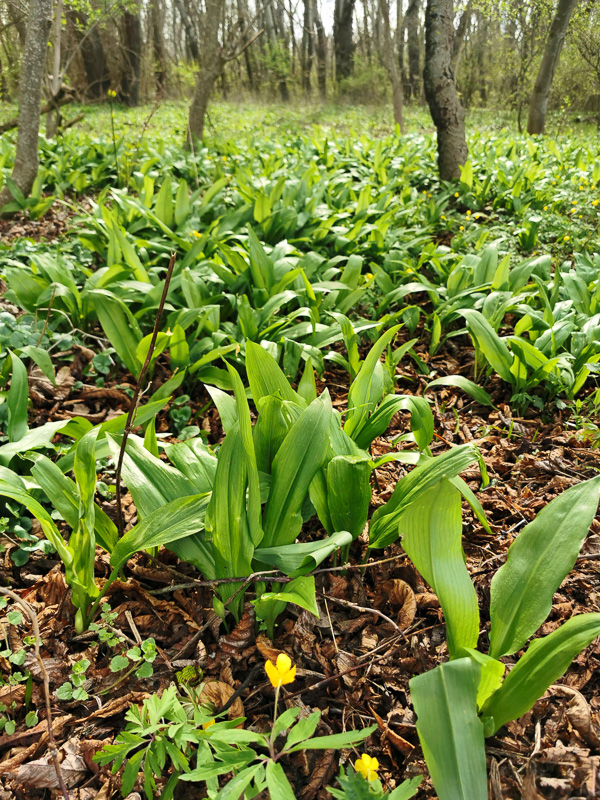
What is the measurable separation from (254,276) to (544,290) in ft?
5.44

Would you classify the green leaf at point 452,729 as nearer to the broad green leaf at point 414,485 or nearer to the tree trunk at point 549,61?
the broad green leaf at point 414,485

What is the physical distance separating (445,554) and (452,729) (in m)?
0.37

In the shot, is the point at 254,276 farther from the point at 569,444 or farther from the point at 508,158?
the point at 508,158

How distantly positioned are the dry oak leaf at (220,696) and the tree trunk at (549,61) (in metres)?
10.7

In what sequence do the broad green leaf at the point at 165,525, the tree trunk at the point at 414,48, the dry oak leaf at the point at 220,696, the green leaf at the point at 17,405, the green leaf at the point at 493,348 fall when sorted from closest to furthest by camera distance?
the dry oak leaf at the point at 220,696, the broad green leaf at the point at 165,525, the green leaf at the point at 17,405, the green leaf at the point at 493,348, the tree trunk at the point at 414,48

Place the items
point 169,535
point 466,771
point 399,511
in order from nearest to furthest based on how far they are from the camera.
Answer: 1. point 466,771
2. point 169,535
3. point 399,511

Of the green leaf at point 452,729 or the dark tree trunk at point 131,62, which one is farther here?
the dark tree trunk at point 131,62

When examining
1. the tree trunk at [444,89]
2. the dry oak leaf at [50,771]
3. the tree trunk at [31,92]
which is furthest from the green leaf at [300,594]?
the tree trunk at [444,89]

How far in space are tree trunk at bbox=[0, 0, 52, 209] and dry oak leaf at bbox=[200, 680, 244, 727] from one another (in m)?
4.64

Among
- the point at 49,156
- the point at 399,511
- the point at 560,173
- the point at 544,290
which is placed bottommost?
the point at 399,511

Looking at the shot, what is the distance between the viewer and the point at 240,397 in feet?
4.60

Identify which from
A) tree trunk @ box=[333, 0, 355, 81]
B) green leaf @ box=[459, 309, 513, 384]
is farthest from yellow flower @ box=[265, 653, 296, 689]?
tree trunk @ box=[333, 0, 355, 81]

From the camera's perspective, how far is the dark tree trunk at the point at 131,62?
1402 centimetres

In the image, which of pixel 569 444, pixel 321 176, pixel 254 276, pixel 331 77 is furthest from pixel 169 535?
pixel 331 77
